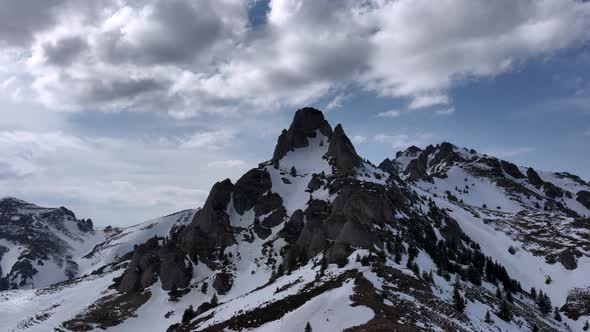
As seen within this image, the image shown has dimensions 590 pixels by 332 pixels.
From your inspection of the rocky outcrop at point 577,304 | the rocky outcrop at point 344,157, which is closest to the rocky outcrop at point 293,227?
the rocky outcrop at point 344,157

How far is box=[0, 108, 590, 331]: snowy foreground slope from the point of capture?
65.2m

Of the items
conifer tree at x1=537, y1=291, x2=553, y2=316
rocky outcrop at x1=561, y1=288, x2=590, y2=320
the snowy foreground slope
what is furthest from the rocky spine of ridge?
rocky outcrop at x1=561, y1=288, x2=590, y2=320

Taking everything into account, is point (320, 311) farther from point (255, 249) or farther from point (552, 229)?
point (552, 229)

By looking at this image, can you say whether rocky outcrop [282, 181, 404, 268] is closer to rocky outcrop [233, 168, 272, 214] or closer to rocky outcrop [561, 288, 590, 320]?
rocky outcrop [233, 168, 272, 214]

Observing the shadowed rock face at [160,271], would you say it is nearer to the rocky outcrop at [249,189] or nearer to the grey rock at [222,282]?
the grey rock at [222,282]

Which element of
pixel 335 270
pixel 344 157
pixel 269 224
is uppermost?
pixel 344 157

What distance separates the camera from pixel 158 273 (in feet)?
506

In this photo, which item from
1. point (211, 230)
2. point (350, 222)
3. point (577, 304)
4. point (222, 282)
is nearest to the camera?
point (577, 304)

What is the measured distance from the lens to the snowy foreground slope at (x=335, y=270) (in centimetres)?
6525

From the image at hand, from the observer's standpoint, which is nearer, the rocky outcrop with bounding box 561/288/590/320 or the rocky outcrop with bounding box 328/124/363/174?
the rocky outcrop with bounding box 561/288/590/320

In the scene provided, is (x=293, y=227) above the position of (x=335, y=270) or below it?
above

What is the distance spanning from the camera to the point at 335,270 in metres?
84.8

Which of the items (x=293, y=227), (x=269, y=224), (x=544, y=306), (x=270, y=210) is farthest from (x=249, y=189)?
(x=544, y=306)

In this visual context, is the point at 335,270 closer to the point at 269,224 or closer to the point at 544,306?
the point at 544,306
